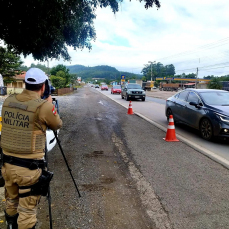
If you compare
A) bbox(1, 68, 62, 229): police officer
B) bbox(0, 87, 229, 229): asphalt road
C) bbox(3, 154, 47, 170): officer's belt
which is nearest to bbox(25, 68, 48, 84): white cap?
bbox(1, 68, 62, 229): police officer

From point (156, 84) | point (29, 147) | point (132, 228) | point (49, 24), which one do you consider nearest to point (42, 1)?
point (49, 24)

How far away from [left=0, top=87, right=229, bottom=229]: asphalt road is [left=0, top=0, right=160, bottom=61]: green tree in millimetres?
3916

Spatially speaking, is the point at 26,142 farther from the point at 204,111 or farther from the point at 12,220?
the point at 204,111

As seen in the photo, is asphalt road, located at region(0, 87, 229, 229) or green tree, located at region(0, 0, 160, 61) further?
green tree, located at region(0, 0, 160, 61)

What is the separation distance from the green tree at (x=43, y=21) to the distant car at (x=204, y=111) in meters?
3.37

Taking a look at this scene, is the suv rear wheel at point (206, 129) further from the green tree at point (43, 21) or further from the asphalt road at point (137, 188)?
the green tree at point (43, 21)

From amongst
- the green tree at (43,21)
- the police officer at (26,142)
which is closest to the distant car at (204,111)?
the green tree at (43,21)

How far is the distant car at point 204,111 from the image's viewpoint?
6.61 metres

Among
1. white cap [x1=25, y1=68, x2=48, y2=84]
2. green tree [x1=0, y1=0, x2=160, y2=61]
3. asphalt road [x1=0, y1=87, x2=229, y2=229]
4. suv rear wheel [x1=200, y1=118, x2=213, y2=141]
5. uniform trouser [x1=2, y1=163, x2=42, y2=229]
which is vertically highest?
green tree [x1=0, y1=0, x2=160, y2=61]

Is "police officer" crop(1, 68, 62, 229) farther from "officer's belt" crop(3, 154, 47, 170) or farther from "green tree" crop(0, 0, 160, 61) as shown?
"green tree" crop(0, 0, 160, 61)

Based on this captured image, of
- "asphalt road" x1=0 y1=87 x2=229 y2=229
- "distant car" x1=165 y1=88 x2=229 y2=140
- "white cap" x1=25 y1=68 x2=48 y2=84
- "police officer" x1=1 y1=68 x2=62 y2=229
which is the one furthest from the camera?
"distant car" x1=165 y1=88 x2=229 y2=140

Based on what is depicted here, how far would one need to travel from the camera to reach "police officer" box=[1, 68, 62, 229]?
223 centimetres

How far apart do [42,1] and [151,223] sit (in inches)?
Result: 228

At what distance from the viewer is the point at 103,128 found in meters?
8.91
